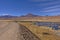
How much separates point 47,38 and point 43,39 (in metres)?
1.07

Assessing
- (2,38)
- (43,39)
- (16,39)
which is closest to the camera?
(16,39)

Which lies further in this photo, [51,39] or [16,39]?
[51,39]

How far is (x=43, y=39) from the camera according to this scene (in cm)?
2089

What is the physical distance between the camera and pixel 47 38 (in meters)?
21.8

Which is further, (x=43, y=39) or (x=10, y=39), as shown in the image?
(x=43, y=39)

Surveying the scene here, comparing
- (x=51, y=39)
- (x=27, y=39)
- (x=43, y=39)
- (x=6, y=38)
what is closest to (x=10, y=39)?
(x=6, y=38)

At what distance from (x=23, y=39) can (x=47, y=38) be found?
7.85m

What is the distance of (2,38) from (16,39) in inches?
59.5

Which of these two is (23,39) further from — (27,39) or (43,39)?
(43,39)

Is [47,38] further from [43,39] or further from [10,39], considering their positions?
[10,39]

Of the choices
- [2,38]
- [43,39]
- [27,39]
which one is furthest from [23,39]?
[43,39]

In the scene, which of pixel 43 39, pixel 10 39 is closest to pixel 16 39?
pixel 10 39

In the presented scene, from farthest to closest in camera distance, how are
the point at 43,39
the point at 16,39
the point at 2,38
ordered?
the point at 43,39 < the point at 2,38 < the point at 16,39

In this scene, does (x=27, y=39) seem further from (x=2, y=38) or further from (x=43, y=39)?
(x=43, y=39)
